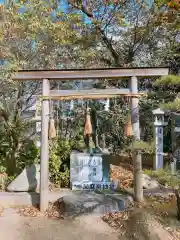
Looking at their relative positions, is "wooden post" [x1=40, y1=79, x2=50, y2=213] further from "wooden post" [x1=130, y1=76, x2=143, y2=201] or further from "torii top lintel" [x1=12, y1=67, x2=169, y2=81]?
"wooden post" [x1=130, y1=76, x2=143, y2=201]

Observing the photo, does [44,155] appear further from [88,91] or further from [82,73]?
[82,73]

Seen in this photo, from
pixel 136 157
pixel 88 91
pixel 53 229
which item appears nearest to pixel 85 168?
pixel 136 157

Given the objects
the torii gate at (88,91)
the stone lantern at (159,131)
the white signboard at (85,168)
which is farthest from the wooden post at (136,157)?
the stone lantern at (159,131)

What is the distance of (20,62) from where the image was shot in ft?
23.4

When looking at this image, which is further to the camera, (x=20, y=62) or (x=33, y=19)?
(x=33, y=19)

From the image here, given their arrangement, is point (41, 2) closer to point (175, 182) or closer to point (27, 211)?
point (27, 211)

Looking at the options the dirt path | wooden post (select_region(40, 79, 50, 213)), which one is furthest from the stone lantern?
wooden post (select_region(40, 79, 50, 213))

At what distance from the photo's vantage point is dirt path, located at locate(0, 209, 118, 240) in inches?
174

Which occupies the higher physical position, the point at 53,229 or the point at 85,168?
the point at 85,168

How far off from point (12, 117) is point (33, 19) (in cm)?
273

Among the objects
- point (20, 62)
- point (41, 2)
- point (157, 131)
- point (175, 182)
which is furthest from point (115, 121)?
point (175, 182)

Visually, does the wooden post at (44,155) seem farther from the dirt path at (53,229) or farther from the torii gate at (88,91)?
the dirt path at (53,229)

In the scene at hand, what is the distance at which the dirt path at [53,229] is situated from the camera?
442 centimetres

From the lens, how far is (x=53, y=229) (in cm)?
472
